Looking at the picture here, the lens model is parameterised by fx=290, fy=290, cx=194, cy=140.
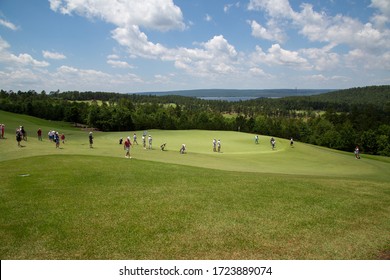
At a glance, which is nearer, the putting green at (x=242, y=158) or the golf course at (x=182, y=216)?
the golf course at (x=182, y=216)

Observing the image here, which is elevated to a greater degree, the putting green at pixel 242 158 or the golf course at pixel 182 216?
the golf course at pixel 182 216

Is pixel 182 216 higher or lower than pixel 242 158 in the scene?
higher

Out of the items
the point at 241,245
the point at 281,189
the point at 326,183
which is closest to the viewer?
the point at 241,245

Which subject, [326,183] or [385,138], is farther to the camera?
[385,138]

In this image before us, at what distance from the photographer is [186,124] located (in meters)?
147

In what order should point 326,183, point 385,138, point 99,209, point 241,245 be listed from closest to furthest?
1. point 241,245
2. point 99,209
3. point 326,183
4. point 385,138

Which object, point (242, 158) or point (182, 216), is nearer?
point (182, 216)

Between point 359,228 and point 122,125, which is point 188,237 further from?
point 122,125

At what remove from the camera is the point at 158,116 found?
14688cm

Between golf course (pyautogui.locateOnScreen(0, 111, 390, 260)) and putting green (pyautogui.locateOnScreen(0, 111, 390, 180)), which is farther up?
golf course (pyautogui.locateOnScreen(0, 111, 390, 260))

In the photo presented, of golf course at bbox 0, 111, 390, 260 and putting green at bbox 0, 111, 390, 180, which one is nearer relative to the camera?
golf course at bbox 0, 111, 390, 260

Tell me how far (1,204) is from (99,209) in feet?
18.6
